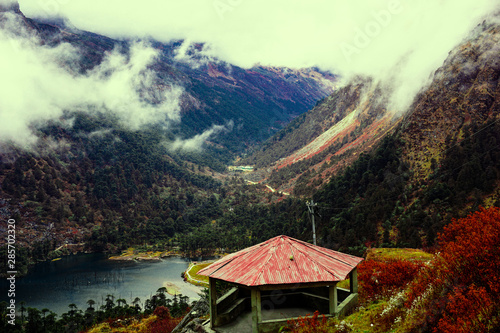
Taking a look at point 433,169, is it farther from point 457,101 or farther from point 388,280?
point 388,280

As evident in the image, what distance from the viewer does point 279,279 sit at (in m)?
11.4

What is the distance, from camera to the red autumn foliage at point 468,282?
700 centimetres

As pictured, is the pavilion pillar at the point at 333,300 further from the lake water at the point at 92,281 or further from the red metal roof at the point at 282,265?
the lake water at the point at 92,281

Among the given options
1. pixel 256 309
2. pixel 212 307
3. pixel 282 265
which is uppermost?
pixel 282 265

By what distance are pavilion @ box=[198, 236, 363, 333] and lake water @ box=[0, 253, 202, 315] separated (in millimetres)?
62373

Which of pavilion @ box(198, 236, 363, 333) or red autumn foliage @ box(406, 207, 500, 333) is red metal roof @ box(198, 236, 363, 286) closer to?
pavilion @ box(198, 236, 363, 333)

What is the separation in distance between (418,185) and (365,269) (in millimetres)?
48299

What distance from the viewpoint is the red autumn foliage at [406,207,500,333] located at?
7.00 meters

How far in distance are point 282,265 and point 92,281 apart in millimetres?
94077

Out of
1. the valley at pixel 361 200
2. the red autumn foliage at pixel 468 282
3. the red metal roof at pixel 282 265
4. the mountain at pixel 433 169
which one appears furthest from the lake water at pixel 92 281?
the red autumn foliage at pixel 468 282

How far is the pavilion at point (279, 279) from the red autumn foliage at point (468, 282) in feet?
10.7

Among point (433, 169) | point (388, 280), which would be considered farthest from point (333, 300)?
point (433, 169)

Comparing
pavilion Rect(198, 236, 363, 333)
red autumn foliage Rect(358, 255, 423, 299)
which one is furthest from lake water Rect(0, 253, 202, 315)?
red autumn foliage Rect(358, 255, 423, 299)

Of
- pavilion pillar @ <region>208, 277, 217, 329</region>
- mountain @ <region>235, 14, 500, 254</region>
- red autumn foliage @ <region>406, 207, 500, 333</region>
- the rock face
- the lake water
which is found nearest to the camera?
red autumn foliage @ <region>406, 207, 500, 333</region>
